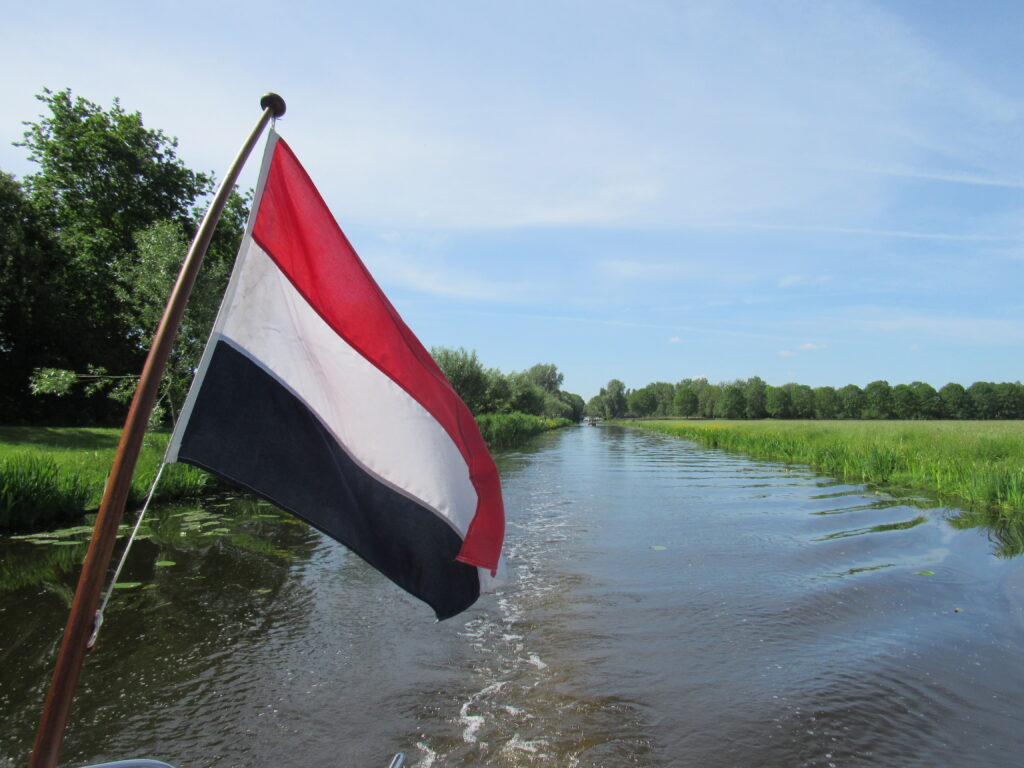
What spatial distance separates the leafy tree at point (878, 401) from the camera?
11450cm

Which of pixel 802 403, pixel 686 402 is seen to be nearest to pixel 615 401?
pixel 686 402

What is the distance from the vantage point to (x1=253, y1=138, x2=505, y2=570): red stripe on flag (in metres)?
2.36

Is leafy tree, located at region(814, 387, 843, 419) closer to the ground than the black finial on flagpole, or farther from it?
farther from it

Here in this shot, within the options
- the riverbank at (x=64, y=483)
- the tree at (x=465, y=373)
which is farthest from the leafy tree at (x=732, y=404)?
the riverbank at (x=64, y=483)

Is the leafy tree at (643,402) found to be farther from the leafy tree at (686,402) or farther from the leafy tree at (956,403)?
the leafy tree at (956,403)

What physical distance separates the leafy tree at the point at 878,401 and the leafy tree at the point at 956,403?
8.20 m

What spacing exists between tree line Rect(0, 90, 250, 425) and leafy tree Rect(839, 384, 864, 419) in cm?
11974

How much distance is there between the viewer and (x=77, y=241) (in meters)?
29.2

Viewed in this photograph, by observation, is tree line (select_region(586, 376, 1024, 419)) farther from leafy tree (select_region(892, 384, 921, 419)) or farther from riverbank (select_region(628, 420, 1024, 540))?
riverbank (select_region(628, 420, 1024, 540))

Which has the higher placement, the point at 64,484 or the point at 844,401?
the point at 844,401

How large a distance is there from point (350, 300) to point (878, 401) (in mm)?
134087

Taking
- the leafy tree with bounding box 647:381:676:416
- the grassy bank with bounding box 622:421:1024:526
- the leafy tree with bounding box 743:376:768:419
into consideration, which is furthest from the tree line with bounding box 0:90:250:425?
the leafy tree with bounding box 647:381:676:416

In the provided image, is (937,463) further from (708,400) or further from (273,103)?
(708,400)

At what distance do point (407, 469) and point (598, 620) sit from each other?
5.03 meters
